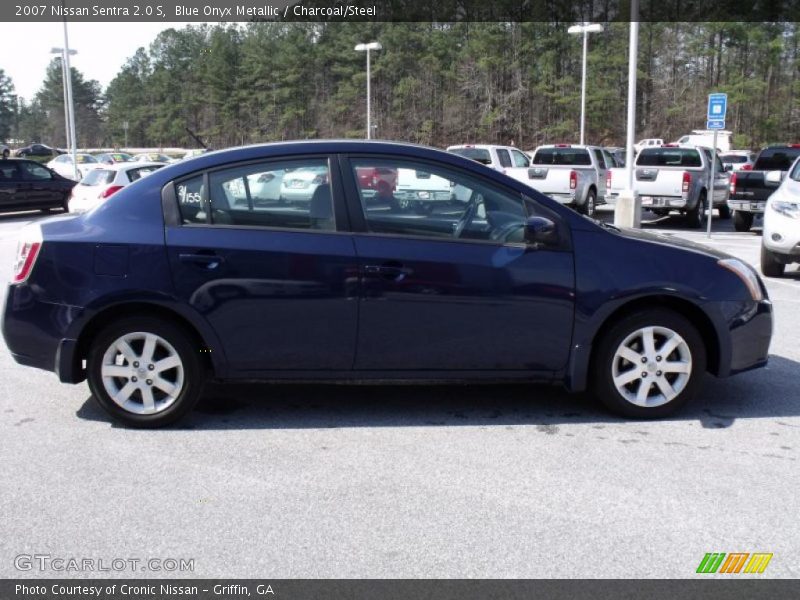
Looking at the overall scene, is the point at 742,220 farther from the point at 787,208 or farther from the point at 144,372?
the point at 144,372

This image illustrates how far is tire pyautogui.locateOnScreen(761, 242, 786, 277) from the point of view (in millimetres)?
11281

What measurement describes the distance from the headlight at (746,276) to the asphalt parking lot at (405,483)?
775 millimetres

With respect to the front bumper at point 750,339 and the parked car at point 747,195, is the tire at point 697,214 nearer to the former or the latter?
the parked car at point 747,195

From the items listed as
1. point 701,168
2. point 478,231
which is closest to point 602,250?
point 478,231

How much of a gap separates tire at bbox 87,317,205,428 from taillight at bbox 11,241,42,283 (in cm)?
59

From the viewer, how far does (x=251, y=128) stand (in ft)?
278

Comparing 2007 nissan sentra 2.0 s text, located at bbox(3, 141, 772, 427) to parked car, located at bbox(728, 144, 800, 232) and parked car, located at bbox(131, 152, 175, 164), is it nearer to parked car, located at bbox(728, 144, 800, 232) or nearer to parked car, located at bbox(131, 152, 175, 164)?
parked car, located at bbox(728, 144, 800, 232)

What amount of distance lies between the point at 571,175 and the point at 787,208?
10.5 meters

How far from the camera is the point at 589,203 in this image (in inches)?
880

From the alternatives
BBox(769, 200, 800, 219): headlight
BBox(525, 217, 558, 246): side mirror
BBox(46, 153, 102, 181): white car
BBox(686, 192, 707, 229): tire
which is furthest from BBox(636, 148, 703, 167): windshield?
BBox(46, 153, 102, 181): white car

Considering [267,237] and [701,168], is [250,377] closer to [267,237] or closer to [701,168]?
[267,237]

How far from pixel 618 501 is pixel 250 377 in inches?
90.1

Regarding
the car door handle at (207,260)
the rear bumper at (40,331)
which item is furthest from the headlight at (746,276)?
the rear bumper at (40,331)

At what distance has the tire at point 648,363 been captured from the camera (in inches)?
204
